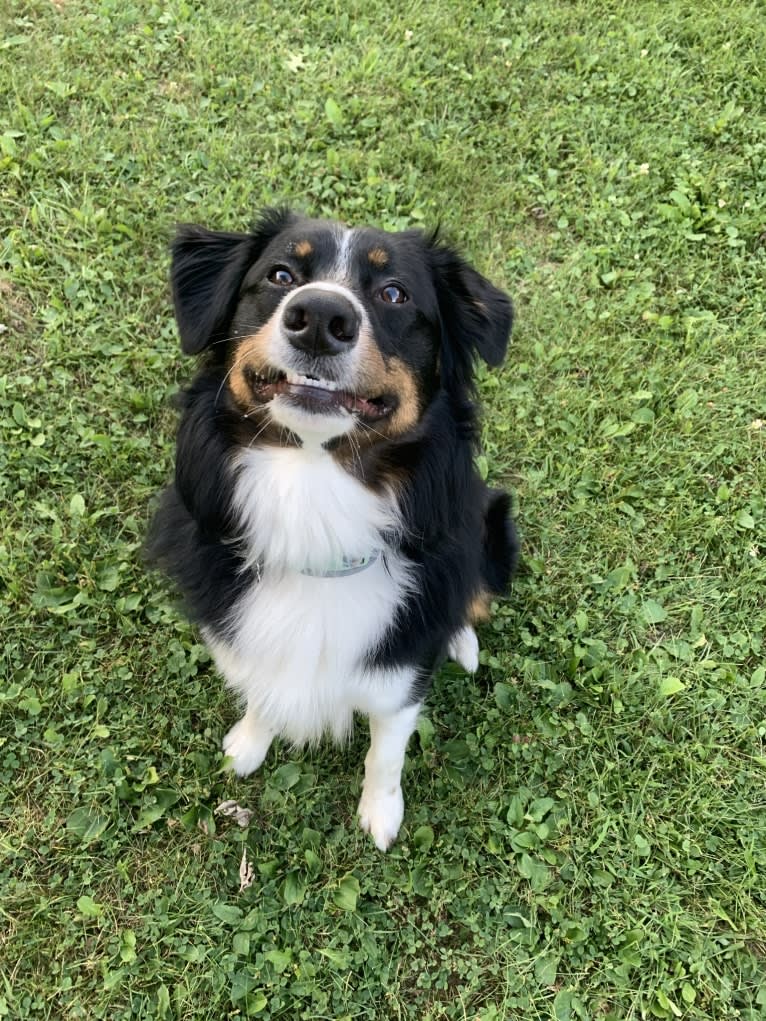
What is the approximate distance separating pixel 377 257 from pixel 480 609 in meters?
1.61

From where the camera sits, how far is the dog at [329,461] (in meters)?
2.18

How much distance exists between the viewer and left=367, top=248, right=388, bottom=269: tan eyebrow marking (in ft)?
7.71

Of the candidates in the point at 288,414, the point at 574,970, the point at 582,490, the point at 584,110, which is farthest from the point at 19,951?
the point at 584,110

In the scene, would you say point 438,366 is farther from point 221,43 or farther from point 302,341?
point 221,43

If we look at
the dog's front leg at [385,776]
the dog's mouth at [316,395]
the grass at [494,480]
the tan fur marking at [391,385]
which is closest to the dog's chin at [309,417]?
the dog's mouth at [316,395]

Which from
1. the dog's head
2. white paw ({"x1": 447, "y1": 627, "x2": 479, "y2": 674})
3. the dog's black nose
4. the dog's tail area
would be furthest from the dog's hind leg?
the dog's black nose

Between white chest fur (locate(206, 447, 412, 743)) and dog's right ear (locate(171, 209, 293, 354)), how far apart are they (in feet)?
1.70

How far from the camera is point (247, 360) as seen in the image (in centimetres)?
218

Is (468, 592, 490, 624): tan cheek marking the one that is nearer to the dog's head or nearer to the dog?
the dog

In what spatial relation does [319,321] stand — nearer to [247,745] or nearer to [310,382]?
[310,382]

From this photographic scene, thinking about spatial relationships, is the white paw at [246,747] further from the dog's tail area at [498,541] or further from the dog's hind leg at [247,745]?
the dog's tail area at [498,541]

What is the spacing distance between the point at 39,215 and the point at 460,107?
2686 mm

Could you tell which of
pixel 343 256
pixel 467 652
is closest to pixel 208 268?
pixel 343 256

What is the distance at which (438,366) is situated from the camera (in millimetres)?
2467
